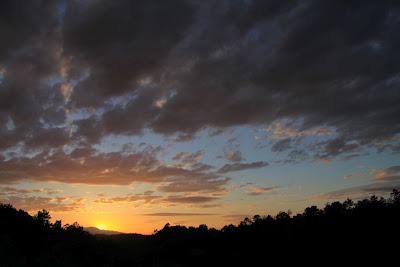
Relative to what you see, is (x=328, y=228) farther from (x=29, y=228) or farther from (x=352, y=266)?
(x=29, y=228)

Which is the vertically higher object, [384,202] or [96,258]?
[384,202]

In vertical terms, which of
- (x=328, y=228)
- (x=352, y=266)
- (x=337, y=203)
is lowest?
(x=352, y=266)

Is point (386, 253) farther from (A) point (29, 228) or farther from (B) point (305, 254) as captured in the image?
(A) point (29, 228)

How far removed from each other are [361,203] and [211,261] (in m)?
35.3

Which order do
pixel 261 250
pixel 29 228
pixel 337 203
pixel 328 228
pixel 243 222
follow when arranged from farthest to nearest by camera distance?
pixel 243 222, pixel 337 203, pixel 261 250, pixel 328 228, pixel 29 228

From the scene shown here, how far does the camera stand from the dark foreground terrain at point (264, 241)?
5781 cm

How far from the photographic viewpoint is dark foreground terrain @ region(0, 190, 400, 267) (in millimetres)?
57812

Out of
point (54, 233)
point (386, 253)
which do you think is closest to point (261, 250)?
point (386, 253)

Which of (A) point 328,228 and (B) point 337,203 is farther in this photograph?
(B) point 337,203

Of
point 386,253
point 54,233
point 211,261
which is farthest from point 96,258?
point 386,253

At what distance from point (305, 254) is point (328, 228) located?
914 centimetres

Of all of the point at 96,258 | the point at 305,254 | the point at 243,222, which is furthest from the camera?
the point at 243,222

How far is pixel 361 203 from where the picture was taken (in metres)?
88.0

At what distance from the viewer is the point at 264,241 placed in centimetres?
9181
